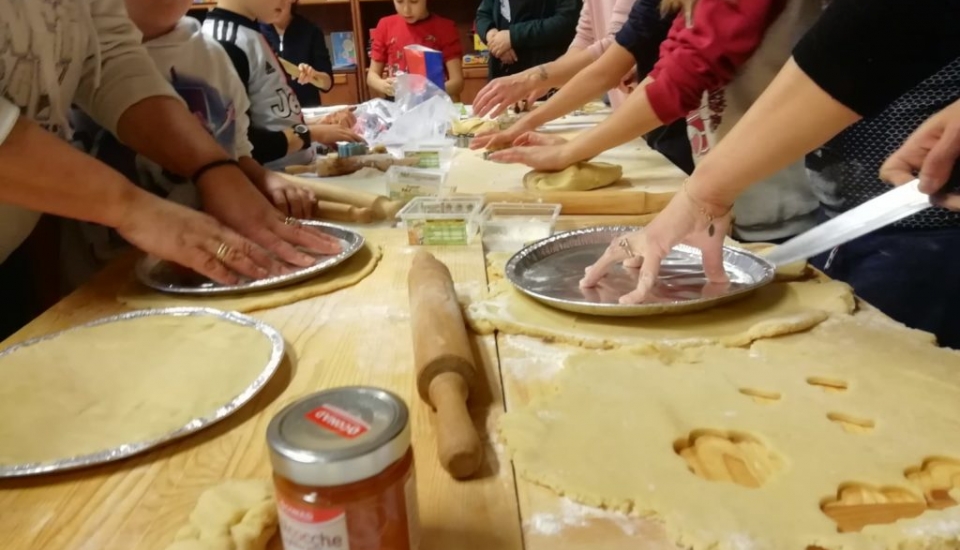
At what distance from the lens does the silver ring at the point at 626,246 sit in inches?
37.1

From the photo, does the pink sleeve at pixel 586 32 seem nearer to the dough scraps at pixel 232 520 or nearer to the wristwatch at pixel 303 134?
the wristwatch at pixel 303 134

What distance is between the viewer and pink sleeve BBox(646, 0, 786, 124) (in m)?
1.24

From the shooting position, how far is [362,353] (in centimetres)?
81

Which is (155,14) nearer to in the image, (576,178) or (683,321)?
(576,178)

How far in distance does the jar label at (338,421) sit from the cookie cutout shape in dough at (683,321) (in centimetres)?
45

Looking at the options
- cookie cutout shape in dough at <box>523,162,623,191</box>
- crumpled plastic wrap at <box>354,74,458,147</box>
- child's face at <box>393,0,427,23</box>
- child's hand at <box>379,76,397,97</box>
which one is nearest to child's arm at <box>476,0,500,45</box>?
child's face at <box>393,0,427,23</box>

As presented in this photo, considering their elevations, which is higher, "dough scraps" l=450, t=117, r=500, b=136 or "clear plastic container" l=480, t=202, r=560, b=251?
"clear plastic container" l=480, t=202, r=560, b=251

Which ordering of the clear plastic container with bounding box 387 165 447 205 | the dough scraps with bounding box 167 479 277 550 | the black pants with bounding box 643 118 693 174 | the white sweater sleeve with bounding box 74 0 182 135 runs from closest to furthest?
the dough scraps with bounding box 167 479 277 550 < the white sweater sleeve with bounding box 74 0 182 135 < the clear plastic container with bounding box 387 165 447 205 < the black pants with bounding box 643 118 693 174

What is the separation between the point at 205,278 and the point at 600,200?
28.1 inches

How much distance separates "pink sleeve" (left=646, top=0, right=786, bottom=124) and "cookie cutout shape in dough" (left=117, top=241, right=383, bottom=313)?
0.71 m

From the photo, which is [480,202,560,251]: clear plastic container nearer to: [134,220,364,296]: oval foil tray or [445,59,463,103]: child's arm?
[134,220,364,296]: oval foil tray

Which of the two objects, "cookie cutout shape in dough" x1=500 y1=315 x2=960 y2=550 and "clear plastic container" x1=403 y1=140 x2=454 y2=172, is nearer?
"cookie cutout shape in dough" x1=500 y1=315 x2=960 y2=550

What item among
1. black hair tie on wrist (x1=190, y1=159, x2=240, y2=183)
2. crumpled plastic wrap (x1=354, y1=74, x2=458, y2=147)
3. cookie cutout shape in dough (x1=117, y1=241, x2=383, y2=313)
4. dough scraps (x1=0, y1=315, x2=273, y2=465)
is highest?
black hair tie on wrist (x1=190, y1=159, x2=240, y2=183)

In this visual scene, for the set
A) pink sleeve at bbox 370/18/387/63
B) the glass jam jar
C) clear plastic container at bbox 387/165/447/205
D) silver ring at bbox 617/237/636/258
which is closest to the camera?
the glass jam jar
